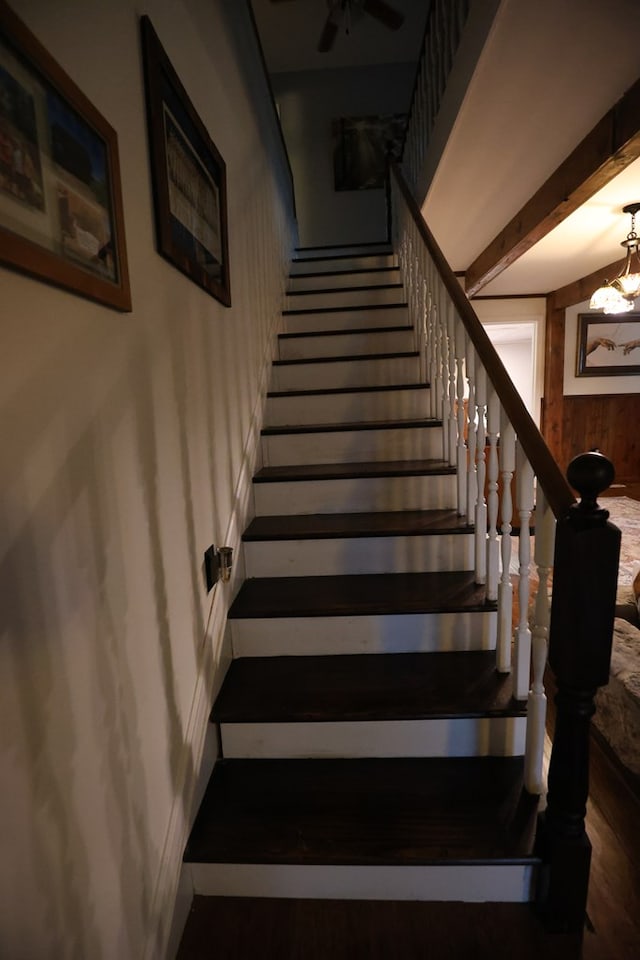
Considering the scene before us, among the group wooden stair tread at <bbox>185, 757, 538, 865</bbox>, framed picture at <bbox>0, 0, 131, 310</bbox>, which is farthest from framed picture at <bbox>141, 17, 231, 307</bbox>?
wooden stair tread at <bbox>185, 757, 538, 865</bbox>

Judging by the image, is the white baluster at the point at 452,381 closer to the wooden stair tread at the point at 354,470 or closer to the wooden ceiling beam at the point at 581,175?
the wooden stair tread at the point at 354,470

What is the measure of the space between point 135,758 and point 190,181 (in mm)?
1466

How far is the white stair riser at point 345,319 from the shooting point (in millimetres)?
2809

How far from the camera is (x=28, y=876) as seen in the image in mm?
619

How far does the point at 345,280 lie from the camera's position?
322 centimetres

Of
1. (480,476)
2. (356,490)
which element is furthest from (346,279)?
(480,476)

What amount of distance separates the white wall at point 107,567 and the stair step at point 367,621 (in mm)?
147

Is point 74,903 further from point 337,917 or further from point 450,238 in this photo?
point 450,238

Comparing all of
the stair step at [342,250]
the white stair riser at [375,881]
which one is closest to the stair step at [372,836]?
the white stair riser at [375,881]

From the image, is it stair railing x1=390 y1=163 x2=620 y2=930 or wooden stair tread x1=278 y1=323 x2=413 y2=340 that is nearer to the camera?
stair railing x1=390 y1=163 x2=620 y2=930

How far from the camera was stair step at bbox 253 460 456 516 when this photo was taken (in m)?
1.84

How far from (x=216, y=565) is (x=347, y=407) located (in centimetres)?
118

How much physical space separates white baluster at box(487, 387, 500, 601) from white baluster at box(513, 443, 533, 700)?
17 centimetres

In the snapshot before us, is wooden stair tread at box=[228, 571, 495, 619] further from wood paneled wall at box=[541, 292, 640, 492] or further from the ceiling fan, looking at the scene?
wood paneled wall at box=[541, 292, 640, 492]
